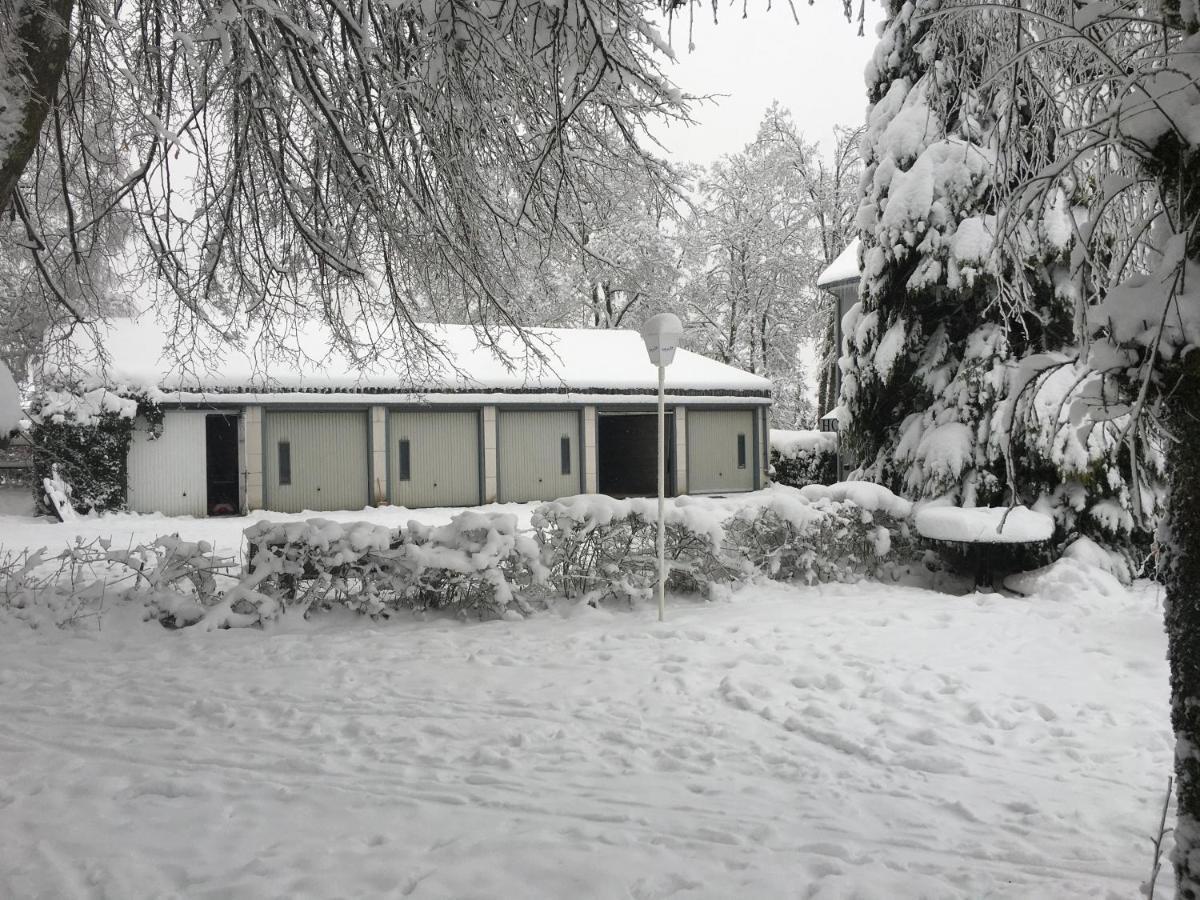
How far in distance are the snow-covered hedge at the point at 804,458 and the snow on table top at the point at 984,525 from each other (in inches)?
480

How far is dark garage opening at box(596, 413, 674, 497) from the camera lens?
22.7m

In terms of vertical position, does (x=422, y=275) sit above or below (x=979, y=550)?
above

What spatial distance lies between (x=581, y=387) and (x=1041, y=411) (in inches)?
475

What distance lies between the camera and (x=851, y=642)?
21.2 ft

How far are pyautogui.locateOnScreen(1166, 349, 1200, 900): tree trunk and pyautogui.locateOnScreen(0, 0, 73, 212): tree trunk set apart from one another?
4193mm

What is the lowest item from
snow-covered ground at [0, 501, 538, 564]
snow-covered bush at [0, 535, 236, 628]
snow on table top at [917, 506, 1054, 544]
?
snow-covered ground at [0, 501, 538, 564]

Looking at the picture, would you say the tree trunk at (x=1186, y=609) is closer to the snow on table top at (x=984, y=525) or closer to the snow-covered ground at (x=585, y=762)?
the snow-covered ground at (x=585, y=762)

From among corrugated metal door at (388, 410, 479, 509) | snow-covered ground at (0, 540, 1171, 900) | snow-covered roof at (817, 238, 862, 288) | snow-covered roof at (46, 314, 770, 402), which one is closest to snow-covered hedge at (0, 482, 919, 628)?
snow-covered ground at (0, 540, 1171, 900)

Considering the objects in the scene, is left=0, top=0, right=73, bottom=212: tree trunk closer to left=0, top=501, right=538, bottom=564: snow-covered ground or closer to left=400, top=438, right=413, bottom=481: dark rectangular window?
left=0, top=501, right=538, bottom=564: snow-covered ground

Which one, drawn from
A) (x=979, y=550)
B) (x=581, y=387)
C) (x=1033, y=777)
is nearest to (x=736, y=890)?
(x=1033, y=777)

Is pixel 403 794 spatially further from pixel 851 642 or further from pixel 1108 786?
pixel 851 642

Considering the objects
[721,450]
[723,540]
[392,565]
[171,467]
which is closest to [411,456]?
[171,467]

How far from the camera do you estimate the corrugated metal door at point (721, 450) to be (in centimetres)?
2109

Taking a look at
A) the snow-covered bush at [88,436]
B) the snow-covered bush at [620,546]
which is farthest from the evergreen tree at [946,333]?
the snow-covered bush at [88,436]
